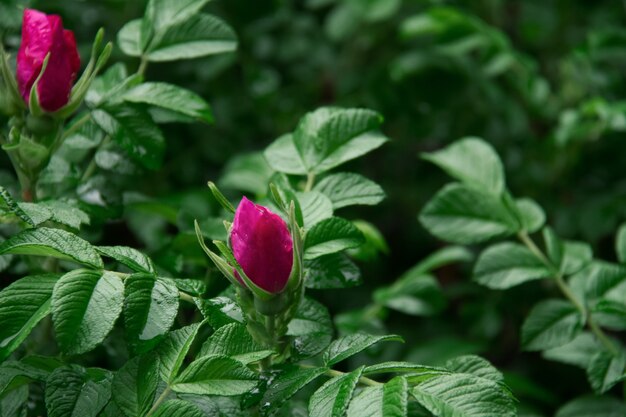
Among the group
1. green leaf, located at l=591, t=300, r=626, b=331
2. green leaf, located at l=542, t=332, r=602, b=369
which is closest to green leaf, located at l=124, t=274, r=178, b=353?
green leaf, located at l=591, t=300, r=626, b=331

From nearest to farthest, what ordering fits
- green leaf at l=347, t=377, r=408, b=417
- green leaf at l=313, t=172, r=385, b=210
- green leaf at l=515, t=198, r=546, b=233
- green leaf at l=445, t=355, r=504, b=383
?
green leaf at l=347, t=377, r=408, b=417 < green leaf at l=445, t=355, r=504, b=383 < green leaf at l=313, t=172, r=385, b=210 < green leaf at l=515, t=198, r=546, b=233

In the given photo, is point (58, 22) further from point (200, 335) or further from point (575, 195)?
point (575, 195)

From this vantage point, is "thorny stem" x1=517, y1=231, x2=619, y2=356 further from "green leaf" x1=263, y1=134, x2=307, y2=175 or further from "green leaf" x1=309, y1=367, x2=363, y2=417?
"green leaf" x1=309, y1=367, x2=363, y2=417

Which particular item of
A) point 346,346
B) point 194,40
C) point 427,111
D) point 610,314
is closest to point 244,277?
point 346,346

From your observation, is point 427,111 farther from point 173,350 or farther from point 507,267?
point 173,350

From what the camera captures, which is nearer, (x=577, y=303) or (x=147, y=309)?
(x=147, y=309)

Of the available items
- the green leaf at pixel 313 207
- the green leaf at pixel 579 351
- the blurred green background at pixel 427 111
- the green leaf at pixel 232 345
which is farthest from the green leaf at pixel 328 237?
the blurred green background at pixel 427 111
